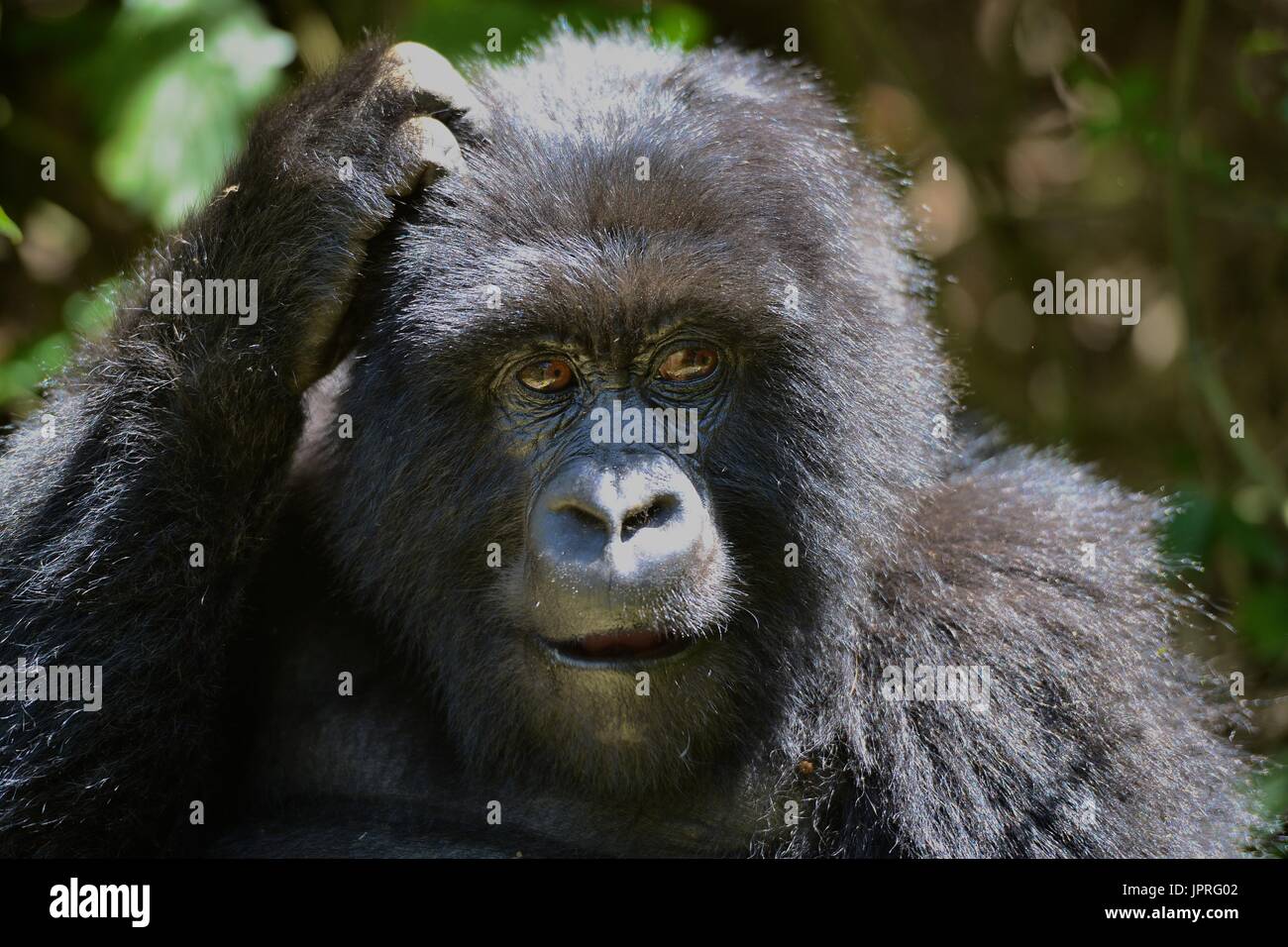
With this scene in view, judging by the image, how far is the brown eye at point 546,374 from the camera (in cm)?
377

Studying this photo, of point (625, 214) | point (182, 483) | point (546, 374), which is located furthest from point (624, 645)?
point (182, 483)

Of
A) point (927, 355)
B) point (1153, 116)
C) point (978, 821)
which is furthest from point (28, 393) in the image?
point (1153, 116)

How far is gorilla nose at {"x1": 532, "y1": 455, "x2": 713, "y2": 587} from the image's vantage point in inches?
132

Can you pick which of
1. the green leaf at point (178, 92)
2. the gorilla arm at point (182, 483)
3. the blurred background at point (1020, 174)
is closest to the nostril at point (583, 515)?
the gorilla arm at point (182, 483)

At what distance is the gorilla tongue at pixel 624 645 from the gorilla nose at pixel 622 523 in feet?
0.74

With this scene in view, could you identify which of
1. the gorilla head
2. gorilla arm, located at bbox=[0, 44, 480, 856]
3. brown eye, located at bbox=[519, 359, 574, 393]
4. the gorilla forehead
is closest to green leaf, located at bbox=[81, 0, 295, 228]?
gorilla arm, located at bbox=[0, 44, 480, 856]

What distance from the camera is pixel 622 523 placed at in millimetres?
3381

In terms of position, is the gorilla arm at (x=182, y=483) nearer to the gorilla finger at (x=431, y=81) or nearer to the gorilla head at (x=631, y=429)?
the gorilla finger at (x=431, y=81)

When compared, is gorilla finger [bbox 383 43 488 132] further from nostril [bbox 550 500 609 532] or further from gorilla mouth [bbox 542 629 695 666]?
gorilla mouth [bbox 542 629 695 666]

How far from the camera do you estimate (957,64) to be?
28.7ft

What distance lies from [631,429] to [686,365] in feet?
0.81

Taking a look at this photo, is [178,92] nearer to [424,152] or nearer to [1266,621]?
[424,152]
